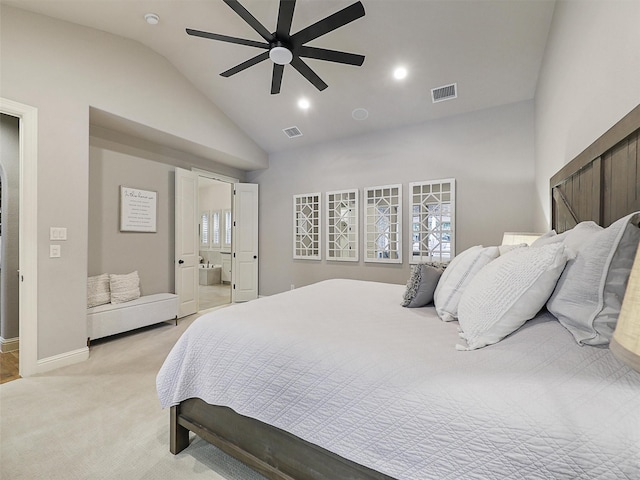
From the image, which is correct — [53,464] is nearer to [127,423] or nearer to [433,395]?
[127,423]

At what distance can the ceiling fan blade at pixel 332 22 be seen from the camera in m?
2.05

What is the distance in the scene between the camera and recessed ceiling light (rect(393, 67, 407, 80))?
11.4ft

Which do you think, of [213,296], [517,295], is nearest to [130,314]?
[213,296]

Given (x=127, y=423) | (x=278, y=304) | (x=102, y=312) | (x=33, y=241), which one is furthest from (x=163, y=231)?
(x=278, y=304)

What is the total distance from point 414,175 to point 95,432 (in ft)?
14.2

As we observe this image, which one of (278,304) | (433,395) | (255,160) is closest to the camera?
(433,395)

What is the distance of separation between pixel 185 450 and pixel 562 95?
3631mm

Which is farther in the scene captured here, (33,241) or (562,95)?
(33,241)

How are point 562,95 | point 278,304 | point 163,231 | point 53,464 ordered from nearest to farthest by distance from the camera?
point 53,464 < point 278,304 < point 562,95 < point 163,231

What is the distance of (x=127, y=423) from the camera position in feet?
6.37

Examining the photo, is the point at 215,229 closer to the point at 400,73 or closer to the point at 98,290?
the point at 98,290

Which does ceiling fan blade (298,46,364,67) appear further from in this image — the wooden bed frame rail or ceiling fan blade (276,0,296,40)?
the wooden bed frame rail

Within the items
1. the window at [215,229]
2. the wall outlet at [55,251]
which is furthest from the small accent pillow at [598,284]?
the window at [215,229]

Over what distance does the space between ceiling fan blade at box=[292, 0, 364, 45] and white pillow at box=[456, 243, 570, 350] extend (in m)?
1.94
